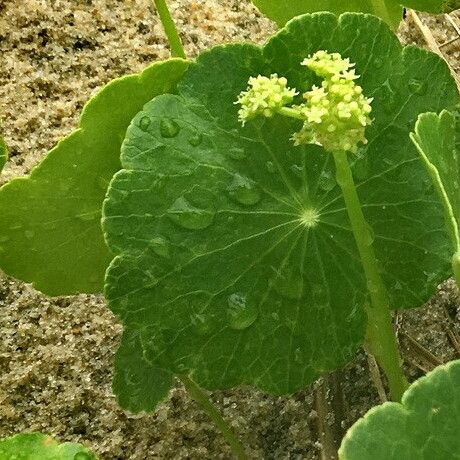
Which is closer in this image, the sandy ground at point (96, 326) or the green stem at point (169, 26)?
the green stem at point (169, 26)

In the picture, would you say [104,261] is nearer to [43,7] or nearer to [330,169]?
[330,169]

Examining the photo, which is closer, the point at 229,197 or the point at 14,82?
the point at 229,197

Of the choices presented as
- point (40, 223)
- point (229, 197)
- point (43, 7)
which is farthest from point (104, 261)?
point (43, 7)

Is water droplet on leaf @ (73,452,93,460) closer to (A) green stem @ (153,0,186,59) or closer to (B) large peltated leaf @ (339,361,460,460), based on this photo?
(B) large peltated leaf @ (339,361,460,460)

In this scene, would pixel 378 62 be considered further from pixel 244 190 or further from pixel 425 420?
pixel 425 420

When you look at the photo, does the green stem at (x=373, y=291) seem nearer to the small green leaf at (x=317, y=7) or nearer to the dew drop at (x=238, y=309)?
the dew drop at (x=238, y=309)

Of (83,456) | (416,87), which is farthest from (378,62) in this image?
(83,456)

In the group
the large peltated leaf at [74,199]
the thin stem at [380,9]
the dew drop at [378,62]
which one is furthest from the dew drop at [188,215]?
the thin stem at [380,9]

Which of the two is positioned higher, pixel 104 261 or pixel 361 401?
pixel 104 261
